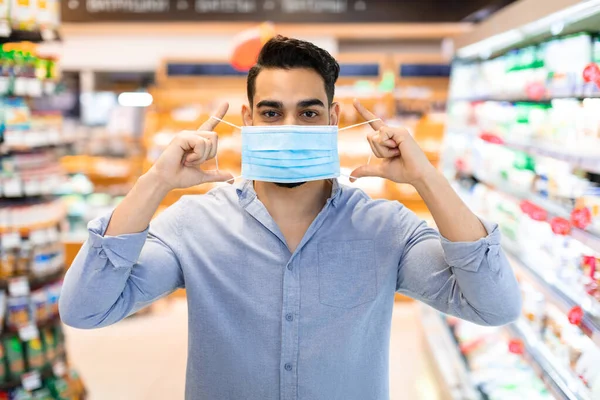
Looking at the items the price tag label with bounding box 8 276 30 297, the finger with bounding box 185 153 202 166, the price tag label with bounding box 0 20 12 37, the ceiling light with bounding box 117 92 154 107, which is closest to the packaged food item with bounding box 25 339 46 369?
the price tag label with bounding box 8 276 30 297

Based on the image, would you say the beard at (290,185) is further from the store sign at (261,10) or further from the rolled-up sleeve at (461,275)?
the store sign at (261,10)

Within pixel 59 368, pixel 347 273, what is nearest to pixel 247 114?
pixel 347 273

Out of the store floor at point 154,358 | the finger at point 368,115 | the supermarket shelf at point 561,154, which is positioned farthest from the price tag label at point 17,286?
the supermarket shelf at point 561,154

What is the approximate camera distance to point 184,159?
1.88 meters

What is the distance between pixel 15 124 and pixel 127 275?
2303mm

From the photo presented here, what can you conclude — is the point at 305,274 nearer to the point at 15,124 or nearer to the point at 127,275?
the point at 127,275

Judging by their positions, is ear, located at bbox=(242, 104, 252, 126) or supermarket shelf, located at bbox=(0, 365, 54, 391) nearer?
ear, located at bbox=(242, 104, 252, 126)

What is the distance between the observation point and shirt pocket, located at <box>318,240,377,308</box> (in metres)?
1.93

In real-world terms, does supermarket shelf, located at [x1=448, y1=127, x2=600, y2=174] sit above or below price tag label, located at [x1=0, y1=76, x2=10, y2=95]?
below

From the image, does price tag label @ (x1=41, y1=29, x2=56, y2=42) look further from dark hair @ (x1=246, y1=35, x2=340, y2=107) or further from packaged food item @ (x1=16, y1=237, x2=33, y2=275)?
dark hair @ (x1=246, y1=35, x2=340, y2=107)

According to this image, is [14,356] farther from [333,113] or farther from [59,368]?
[333,113]

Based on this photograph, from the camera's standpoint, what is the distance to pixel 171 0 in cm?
486

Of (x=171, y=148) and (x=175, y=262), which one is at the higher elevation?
(x=171, y=148)

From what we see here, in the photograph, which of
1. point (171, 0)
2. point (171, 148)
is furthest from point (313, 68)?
point (171, 0)
